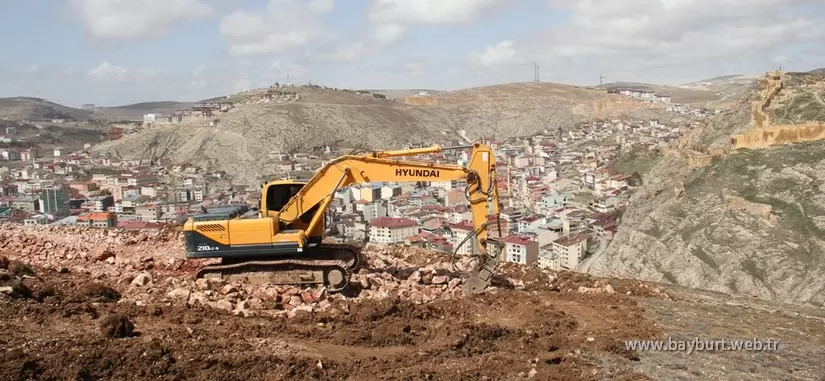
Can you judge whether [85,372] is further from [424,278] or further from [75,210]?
[75,210]

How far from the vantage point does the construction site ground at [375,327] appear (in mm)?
6250

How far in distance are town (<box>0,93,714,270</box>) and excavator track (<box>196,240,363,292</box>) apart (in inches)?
1138

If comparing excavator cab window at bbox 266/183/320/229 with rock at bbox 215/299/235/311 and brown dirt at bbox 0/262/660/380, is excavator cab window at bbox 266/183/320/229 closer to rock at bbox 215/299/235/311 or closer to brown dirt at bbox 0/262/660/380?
rock at bbox 215/299/235/311

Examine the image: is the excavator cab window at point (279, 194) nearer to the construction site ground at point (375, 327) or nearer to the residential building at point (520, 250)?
the construction site ground at point (375, 327)

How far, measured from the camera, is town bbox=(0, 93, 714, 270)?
50156mm

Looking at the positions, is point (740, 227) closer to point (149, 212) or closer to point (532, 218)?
point (532, 218)

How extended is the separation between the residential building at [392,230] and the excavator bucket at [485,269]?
42227 mm

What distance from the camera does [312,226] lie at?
30.9 feet

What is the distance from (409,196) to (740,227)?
178 feet

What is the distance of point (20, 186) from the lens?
3369 inches

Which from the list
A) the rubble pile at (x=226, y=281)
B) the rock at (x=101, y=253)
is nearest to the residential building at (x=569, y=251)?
the rubble pile at (x=226, y=281)

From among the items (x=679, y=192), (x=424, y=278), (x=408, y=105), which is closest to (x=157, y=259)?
(x=424, y=278)

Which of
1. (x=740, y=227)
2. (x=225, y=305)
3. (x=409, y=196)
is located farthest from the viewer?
(x=409, y=196)

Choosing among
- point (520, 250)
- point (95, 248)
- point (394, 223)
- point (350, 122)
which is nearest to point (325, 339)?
point (95, 248)
